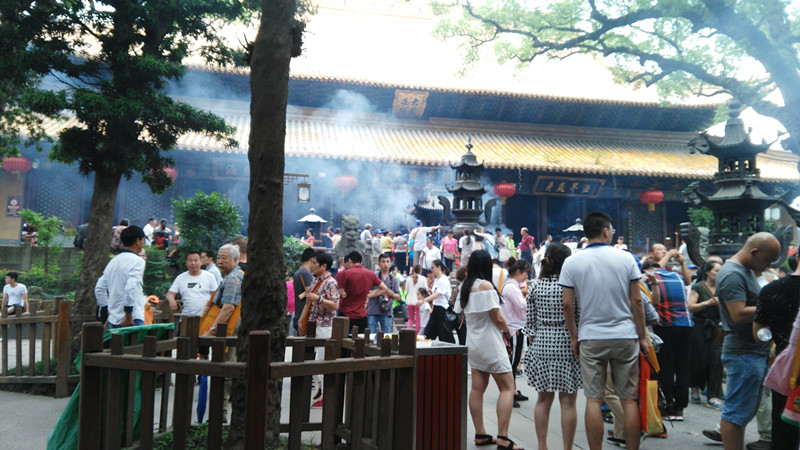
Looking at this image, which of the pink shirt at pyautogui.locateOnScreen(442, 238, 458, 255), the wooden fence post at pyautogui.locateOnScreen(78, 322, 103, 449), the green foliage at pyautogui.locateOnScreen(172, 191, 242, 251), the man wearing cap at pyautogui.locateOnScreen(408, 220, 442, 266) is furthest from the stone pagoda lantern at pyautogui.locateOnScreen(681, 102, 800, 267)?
the green foliage at pyautogui.locateOnScreen(172, 191, 242, 251)

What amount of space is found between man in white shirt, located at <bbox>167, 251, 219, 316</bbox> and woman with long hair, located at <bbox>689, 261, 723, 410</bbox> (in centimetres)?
556

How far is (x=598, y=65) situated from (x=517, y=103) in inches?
242

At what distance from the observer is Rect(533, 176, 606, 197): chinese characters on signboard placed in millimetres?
19797

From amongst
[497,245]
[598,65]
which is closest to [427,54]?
[598,65]

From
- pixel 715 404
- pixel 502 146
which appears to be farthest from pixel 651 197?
pixel 715 404

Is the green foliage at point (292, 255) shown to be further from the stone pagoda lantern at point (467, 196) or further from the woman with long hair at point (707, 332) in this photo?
the woman with long hair at point (707, 332)

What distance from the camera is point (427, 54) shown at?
23312mm

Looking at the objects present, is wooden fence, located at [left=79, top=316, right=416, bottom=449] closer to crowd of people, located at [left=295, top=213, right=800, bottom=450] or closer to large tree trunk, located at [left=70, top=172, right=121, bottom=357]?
crowd of people, located at [left=295, top=213, right=800, bottom=450]

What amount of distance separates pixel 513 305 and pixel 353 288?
74.5 inches

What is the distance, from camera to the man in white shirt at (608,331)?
3805 millimetres

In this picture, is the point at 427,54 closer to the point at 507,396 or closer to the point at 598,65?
the point at 598,65

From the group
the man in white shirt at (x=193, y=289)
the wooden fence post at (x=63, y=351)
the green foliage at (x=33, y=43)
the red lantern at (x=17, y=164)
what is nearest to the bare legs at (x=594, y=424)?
the man in white shirt at (x=193, y=289)

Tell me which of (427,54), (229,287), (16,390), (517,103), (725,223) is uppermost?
(427,54)

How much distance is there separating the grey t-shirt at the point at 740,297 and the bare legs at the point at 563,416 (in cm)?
125
